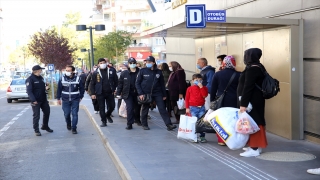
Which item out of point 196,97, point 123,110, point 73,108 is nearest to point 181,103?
point 196,97

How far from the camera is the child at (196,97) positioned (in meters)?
10.7

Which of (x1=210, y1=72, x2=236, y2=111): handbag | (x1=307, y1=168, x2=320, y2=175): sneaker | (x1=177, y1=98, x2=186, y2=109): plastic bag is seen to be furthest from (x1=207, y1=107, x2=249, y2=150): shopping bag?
(x1=177, y1=98, x2=186, y2=109): plastic bag

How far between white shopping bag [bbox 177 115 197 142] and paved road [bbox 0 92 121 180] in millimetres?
1592

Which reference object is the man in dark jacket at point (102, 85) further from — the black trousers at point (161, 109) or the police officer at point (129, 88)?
the black trousers at point (161, 109)

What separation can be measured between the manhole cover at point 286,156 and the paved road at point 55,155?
250 centimetres

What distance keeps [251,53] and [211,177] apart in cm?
231

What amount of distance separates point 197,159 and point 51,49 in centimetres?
3534

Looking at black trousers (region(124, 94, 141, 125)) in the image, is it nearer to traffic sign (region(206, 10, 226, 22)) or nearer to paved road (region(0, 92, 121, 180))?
paved road (region(0, 92, 121, 180))

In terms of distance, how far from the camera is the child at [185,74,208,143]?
10.7 metres

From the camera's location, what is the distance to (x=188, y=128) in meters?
10.4

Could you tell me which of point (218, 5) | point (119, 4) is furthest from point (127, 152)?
point (119, 4)

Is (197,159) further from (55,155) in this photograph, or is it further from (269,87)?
(55,155)

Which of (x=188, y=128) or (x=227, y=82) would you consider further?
(x=188, y=128)

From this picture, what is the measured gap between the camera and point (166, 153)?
9.46 meters
